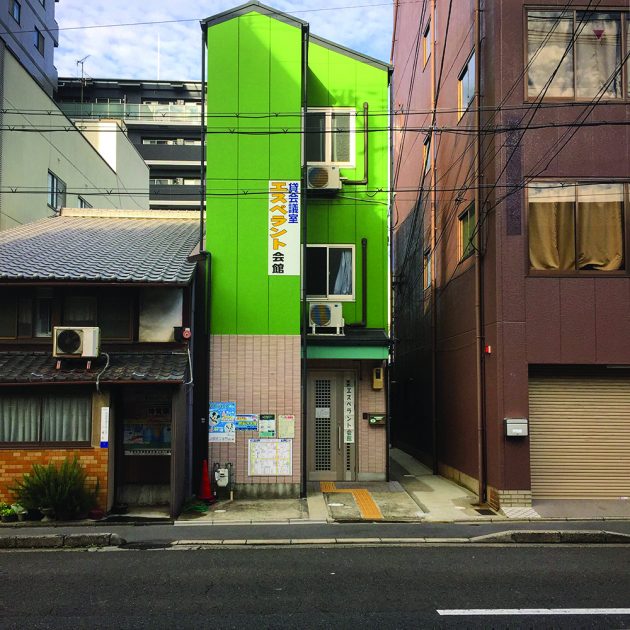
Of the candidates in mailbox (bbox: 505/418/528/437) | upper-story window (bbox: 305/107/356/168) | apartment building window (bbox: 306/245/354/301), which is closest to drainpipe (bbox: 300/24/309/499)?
apartment building window (bbox: 306/245/354/301)

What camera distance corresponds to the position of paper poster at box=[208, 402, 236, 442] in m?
13.3

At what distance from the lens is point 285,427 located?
1331cm

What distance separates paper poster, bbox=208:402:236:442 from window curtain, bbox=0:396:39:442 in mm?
3352

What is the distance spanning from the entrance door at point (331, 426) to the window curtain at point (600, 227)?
5.82m

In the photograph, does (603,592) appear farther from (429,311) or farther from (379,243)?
(429,311)

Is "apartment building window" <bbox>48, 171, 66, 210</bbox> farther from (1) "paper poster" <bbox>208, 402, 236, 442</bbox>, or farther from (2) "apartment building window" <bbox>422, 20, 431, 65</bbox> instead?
(1) "paper poster" <bbox>208, 402, 236, 442</bbox>

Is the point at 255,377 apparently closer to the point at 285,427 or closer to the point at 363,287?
the point at 285,427

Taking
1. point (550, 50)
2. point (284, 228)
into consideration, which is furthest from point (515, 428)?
point (550, 50)

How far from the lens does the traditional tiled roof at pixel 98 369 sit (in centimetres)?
1162

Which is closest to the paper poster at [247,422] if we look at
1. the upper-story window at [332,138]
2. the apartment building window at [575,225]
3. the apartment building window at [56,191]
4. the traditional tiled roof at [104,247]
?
the traditional tiled roof at [104,247]

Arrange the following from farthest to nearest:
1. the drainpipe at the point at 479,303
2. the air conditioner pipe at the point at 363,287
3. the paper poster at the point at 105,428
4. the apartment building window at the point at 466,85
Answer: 1. the air conditioner pipe at the point at 363,287
2. the apartment building window at the point at 466,85
3. the drainpipe at the point at 479,303
4. the paper poster at the point at 105,428

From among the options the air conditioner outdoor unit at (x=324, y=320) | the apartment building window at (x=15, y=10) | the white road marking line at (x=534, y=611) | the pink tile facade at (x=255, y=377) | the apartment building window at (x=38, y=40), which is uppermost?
the apartment building window at (x=38, y=40)

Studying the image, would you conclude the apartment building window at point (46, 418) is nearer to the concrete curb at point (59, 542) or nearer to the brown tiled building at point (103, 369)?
the brown tiled building at point (103, 369)

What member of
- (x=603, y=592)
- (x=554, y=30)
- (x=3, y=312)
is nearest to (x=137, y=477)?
(x=3, y=312)
